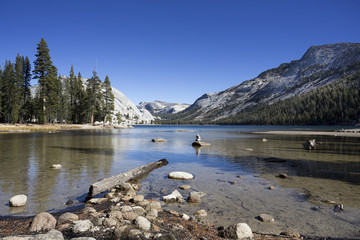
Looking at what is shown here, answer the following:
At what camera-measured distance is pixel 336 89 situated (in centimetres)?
19838

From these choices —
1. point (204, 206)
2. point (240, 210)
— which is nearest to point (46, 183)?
point (204, 206)

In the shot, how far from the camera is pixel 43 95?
238 ft

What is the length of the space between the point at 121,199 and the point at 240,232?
600cm

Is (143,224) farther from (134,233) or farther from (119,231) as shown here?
(119,231)

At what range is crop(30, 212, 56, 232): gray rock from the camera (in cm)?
676

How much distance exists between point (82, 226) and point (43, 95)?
80.3 m

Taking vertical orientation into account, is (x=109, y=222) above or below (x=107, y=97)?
below

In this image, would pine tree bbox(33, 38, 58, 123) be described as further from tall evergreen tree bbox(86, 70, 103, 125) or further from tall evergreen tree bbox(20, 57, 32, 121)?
tall evergreen tree bbox(86, 70, 103, 125)

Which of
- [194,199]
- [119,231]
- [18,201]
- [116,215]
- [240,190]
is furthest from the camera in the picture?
[240,190]

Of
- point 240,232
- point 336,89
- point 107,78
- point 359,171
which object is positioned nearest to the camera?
point 240,232

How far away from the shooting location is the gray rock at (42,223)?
6761 mm

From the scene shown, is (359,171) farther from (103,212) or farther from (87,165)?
(87,165)

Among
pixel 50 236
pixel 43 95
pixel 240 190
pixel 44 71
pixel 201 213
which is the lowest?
pixel 240 190

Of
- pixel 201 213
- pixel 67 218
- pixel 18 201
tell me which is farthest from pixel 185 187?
pixel 18 201
